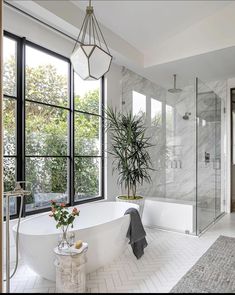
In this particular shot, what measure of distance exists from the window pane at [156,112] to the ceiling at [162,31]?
463 millimetres

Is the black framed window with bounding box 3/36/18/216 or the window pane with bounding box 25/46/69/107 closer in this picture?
the black framed window with bounding box 3/36/18/216

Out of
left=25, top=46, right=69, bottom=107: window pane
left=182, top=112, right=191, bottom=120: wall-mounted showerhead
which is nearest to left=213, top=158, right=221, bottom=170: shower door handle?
left=182, top=112, right=191, bottom=120: wall-mounted showerhead

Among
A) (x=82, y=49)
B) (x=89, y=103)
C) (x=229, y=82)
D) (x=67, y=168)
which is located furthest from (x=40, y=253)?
(x=229, y=82)

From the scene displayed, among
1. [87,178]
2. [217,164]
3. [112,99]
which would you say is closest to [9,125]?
[87,178]

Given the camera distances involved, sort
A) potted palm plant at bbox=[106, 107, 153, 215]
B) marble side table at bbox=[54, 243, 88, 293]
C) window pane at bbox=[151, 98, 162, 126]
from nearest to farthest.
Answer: marble side table at bbox=[54, 243, 88, 293]
potted palm plant at bbox=[106, 107, 153, 215]
window pane at bbox=[151, 98, 162, 126]

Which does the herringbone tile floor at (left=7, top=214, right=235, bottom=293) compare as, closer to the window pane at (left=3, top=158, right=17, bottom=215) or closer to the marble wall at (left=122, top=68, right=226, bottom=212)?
the window pane at (left=3, top=158, right=17, bottom=215)

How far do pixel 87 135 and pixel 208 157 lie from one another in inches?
85.1

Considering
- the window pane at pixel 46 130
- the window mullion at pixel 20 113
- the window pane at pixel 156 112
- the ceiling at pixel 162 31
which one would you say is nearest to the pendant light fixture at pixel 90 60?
the ceiling at pixel 162 31

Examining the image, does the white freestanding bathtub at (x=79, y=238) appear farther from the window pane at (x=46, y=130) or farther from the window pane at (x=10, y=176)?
the window pane at (x=46, y=130)

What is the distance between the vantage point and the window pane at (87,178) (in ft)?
12.1

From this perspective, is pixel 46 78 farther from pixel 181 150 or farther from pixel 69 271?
pixel 181 150

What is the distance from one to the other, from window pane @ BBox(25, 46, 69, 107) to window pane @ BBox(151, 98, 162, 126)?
1.80 m

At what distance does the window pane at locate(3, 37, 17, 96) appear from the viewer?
9.25ft

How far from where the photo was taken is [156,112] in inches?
185
